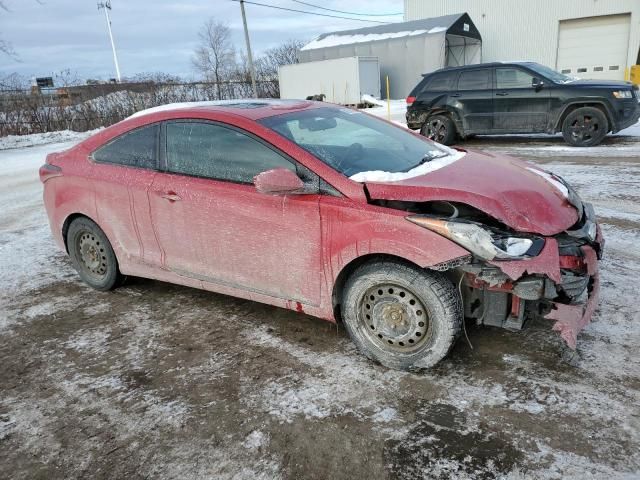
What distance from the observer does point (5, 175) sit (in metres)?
11.6

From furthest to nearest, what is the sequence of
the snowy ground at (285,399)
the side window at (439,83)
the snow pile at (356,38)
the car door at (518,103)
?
the snow pile at (356,38) → the side window at (439,83) → the car door at (518,103) → the snowy ground at (285,399)

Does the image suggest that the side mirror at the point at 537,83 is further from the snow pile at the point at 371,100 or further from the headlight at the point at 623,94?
the snow pile at the point at 371,100

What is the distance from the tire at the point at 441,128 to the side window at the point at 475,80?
782mm

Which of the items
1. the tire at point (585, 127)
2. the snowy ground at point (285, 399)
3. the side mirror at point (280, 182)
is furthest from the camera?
the tire at point (585, 127)

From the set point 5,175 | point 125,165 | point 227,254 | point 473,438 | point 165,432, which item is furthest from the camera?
point 5,175

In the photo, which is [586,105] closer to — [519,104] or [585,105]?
[585,105]

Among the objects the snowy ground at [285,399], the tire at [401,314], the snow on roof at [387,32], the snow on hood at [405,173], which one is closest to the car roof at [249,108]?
the snow on hood at [405,173]

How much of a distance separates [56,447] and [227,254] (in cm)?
153

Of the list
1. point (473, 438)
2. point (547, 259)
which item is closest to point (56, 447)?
point (473, 438)

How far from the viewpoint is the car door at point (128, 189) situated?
3891 millimetres

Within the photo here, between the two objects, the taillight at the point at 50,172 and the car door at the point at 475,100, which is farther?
the car door at the point at 475,100

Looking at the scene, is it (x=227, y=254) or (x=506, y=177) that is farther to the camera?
(x=227, y=254)

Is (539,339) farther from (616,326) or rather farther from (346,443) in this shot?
(346,443)

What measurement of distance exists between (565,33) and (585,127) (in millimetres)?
20466
